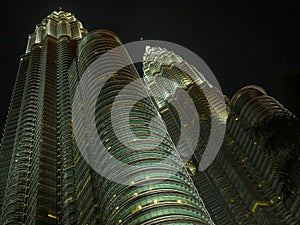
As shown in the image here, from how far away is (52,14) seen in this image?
143625mm

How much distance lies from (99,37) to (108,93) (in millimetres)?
26840

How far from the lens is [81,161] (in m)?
63.2

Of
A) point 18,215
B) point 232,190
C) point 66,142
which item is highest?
point 66,142

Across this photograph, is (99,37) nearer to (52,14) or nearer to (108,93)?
(108,93)

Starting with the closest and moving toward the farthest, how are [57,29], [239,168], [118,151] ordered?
[118,151] < [239,168] < [57,29]

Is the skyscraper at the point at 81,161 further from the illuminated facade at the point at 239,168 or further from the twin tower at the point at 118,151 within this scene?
the illuminated facade at the point at 239,168

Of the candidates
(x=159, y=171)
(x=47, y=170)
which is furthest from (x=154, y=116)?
(x=47, y=170)

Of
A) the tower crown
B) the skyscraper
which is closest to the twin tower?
the skyscraper

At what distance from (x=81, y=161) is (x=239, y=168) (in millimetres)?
37373

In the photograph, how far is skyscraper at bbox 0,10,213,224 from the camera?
48188mm

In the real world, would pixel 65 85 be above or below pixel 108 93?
below

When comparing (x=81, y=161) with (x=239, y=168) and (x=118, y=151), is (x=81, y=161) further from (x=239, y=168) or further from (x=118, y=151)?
(x=239, y=168)

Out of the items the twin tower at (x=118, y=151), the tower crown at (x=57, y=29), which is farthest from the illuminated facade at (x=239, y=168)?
the tower crown at (x=57, y=29)

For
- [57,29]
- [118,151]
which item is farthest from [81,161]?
[57,29]
